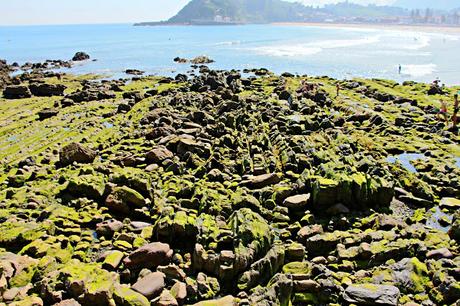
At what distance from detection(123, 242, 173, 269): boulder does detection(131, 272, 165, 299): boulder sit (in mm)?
1234

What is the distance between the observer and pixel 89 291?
52.9ft

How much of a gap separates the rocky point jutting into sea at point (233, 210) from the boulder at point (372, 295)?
0.17ft

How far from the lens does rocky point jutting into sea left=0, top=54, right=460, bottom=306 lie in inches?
688

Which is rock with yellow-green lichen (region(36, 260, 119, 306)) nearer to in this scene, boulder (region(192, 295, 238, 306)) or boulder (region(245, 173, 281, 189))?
boulder (region(192, 295, 238, 306))

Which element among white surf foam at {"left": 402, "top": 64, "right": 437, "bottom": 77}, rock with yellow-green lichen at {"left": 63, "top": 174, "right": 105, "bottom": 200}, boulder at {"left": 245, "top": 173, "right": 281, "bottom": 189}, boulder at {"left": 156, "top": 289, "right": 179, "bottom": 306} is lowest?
boulder at {"left": 156, "top": 289, "right": 179, "bottom": 306}

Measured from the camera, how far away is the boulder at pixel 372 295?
1650cm

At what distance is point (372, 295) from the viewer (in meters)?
16.7

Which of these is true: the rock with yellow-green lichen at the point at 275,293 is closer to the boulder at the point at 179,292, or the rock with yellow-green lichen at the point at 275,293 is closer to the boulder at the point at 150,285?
the boulder at the point at 179,292

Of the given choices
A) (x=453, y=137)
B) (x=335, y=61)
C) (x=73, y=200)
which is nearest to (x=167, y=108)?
(x=73, y=200)

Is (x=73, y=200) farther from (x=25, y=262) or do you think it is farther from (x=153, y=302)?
(x=153, y=302)

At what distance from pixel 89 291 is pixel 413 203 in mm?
19979

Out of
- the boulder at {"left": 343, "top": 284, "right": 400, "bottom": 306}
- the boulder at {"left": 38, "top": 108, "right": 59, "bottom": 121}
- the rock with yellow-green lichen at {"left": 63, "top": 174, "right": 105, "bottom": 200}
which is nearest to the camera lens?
the boulder at {"left": 343, "top": 284, "right": 400, "bottom": 306}

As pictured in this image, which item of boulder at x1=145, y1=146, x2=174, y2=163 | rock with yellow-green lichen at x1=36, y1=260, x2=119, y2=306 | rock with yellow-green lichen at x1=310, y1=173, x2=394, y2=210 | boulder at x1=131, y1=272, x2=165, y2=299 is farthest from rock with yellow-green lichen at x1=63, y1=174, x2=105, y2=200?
rock with yellow-green lichen at x1=310, y1=173, x2=394, y2=210

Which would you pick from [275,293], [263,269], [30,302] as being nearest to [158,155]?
[263,269]
